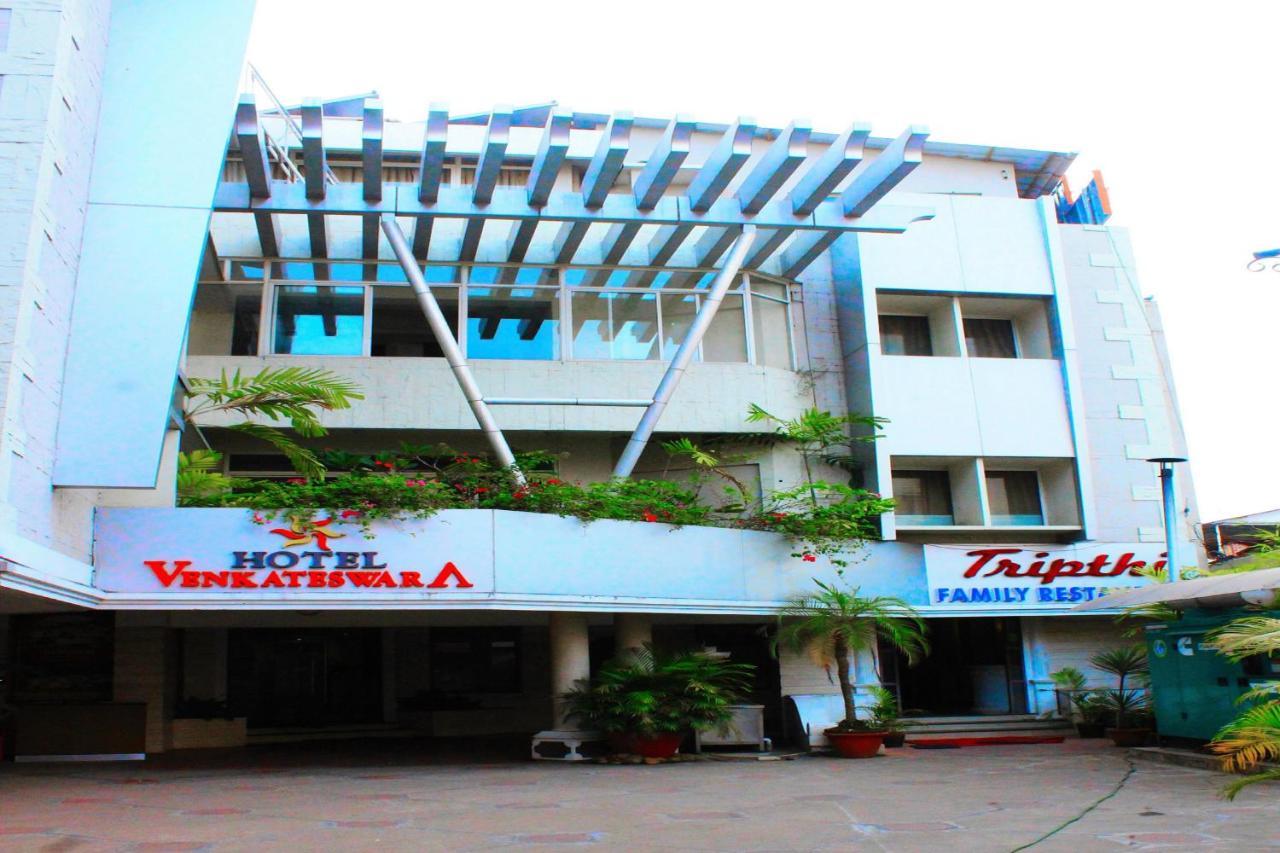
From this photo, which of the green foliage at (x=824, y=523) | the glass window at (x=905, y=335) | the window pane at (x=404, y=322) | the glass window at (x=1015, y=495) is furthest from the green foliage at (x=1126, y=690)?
the window pane at (x=404, y=322)

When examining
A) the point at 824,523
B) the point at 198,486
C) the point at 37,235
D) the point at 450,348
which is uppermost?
the point at 450,348

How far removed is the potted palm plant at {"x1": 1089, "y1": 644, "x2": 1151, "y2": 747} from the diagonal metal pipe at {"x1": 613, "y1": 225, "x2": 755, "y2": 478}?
25.1 feet

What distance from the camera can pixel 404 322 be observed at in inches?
723

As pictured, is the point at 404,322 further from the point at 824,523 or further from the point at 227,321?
the point at 824,523

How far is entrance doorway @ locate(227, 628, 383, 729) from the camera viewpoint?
61.6 feet

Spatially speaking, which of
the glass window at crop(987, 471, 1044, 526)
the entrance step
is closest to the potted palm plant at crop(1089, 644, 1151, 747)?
the glass window at crop(987, 471, 1044, 526)

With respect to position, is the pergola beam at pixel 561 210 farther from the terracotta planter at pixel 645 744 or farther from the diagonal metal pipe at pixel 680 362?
the terracotta planter at pixel 645 744

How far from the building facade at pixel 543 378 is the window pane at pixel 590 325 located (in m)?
0.05

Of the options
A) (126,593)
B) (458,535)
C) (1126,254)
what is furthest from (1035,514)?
(126,593)

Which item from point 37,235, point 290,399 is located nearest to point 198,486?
point 290,399

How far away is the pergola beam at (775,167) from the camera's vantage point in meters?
15.3

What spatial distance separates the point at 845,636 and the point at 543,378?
604 cm

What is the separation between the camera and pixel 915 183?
21.3m

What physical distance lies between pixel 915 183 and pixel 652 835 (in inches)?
618
